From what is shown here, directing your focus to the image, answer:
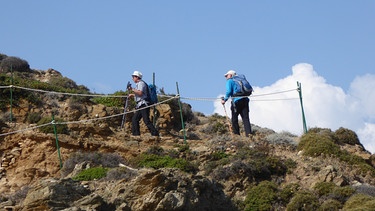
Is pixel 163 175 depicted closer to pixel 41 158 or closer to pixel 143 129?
pixel 41 158

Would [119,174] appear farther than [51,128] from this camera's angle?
No

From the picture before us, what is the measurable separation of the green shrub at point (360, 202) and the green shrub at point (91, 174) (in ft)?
15.9

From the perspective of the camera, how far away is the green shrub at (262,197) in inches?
660

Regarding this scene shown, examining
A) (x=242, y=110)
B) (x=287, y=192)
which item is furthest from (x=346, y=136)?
(x=287, y=192)

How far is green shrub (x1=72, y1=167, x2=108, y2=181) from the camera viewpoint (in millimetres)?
15898

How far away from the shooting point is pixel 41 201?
44.2 feet

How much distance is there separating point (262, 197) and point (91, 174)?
3.60 m

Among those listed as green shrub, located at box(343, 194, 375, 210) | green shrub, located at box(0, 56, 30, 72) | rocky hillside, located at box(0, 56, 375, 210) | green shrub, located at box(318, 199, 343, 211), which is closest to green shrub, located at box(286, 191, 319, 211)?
rocky hillside, located at box(0, 56, 375, 210)

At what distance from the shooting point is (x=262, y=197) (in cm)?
1703

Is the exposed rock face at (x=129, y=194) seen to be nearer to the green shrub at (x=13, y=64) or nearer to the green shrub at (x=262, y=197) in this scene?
the green shrub at (x=262, y=197)

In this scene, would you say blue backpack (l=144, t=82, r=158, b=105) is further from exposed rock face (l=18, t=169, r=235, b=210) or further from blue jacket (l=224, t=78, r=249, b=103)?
exposed rock face (l=18, t=169, r=235, b=210)

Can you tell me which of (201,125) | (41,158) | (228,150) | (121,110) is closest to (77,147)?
→ (41,158)

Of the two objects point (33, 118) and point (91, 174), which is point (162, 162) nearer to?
point (91, 174)

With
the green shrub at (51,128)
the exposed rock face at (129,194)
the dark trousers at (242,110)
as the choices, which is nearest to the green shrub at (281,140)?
the dark trousers at (242,110)
